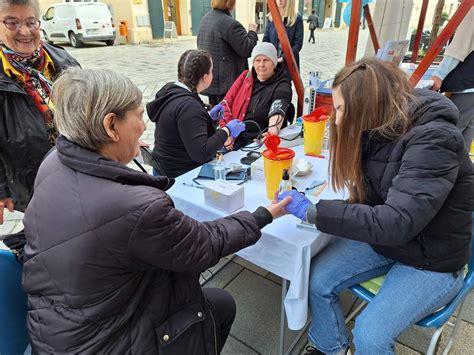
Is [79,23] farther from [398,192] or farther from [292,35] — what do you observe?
[398,192]

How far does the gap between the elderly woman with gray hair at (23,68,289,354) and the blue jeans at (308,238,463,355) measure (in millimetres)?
591

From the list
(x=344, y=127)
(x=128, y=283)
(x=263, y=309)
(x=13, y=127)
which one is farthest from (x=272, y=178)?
Answer: (x=13, y=127)

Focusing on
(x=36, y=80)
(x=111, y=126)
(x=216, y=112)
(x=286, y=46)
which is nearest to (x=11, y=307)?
(x=111, y=126)

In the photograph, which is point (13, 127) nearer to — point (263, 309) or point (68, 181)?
point (68, 181)

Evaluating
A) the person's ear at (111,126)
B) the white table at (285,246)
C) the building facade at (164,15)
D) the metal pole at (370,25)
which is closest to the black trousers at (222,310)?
the white table at (285,246)

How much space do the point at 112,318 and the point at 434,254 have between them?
1.11m

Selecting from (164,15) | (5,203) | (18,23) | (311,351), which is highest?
(164,15)

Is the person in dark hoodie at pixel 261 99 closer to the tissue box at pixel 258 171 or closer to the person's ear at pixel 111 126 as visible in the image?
the tissue box at pixel 258 171

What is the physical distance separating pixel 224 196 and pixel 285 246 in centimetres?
31

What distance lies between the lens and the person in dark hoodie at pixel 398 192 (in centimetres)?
108

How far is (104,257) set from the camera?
34.6 inches

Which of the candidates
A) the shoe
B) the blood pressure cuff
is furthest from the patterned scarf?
the shoe

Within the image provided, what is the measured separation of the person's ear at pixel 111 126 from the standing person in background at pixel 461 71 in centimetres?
Answer: 284

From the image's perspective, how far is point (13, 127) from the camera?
1.61 metres
